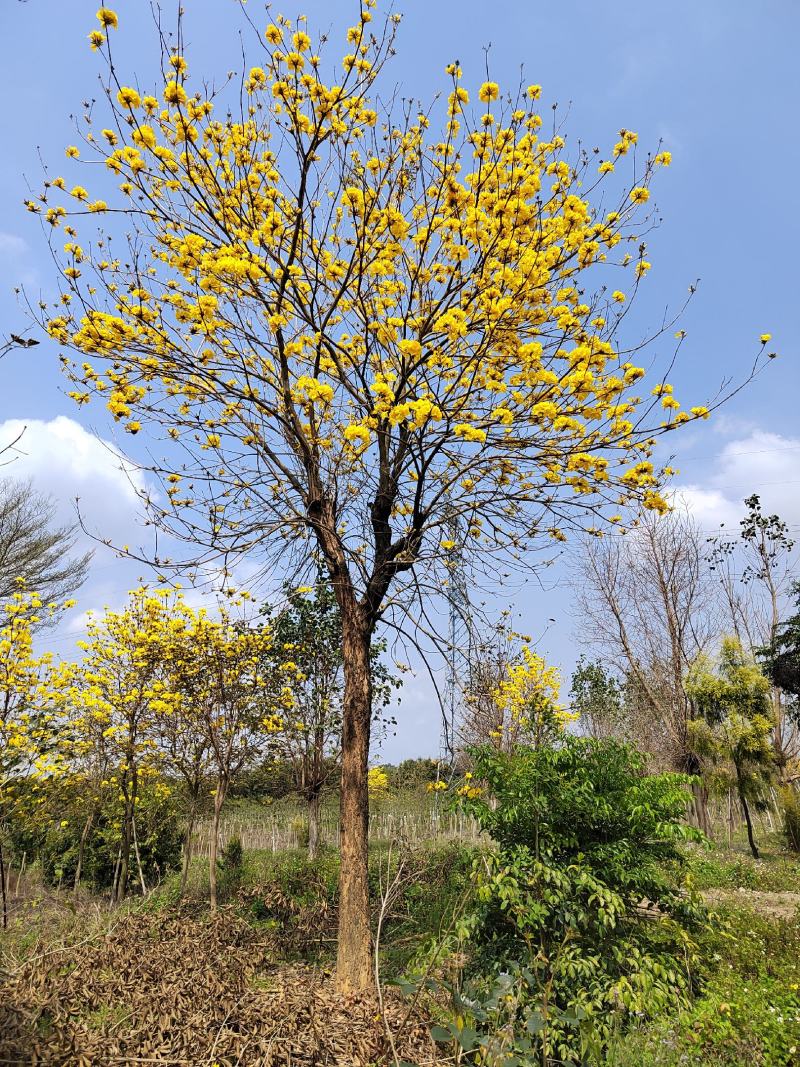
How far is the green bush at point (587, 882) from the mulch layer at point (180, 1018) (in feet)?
3.37

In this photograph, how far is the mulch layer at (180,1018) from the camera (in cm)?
252

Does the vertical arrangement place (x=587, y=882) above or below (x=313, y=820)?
below

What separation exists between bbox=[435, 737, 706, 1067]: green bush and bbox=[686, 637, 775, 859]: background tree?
1201cm

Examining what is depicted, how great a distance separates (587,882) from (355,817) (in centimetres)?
183

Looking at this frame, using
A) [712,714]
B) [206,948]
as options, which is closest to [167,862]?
[206,948]

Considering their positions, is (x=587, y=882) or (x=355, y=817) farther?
(x=355, y=817)

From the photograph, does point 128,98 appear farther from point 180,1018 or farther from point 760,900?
point 760,900

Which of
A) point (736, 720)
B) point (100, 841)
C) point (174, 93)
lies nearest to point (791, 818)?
point (736, 720)

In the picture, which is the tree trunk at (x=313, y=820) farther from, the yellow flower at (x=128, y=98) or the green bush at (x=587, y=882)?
the yellow flower at (x=128, y=98)

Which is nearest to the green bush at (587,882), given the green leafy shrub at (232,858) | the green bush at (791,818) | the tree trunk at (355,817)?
the tree trunk at (355,817)

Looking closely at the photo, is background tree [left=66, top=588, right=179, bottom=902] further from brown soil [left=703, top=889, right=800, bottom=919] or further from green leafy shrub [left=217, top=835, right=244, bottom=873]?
brown soil [left=703, top=889, right=800, bottom=919]

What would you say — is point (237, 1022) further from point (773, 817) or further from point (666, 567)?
point (773, 817)

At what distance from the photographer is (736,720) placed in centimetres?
1611

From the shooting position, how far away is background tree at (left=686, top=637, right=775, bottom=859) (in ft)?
51.1
